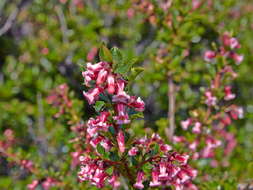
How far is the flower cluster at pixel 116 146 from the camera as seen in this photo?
1.23 metres

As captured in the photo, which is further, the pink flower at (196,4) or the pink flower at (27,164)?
the pink flower at (196,4)

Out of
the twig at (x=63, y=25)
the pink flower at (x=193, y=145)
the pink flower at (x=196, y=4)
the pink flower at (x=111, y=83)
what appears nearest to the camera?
the pink flower at (x=111, y=83)

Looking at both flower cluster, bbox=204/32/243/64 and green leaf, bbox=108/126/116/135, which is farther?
flower cluster, bbox=204/32/243/64

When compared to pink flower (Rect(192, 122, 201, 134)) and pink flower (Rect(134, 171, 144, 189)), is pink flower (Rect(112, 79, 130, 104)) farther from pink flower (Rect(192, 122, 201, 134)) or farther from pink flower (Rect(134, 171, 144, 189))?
pink flower (Rect(192, 122, 201, 134))

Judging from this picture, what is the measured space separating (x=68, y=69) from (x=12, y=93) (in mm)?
550

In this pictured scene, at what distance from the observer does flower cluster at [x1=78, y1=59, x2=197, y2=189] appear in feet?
4.04

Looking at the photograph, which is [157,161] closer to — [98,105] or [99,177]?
[99,177]

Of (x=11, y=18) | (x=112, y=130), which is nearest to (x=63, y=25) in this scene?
(x=11, y=18)

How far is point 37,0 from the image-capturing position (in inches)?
142

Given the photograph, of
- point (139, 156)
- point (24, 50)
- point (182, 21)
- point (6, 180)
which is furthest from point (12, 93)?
point (139, 156)

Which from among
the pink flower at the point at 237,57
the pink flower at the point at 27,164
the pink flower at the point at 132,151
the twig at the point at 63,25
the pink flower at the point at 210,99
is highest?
the twig at the point at 63,25

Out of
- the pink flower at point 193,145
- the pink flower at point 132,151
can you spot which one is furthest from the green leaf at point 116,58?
the pink flower at point 193,145

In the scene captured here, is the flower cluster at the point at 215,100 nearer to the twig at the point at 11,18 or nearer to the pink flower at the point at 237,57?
the pink flower at the point at 237,57

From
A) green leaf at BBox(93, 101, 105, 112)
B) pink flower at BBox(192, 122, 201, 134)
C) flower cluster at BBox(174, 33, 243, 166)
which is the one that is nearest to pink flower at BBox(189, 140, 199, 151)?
flower cluster at BBox(174, 33, 243, 166)
